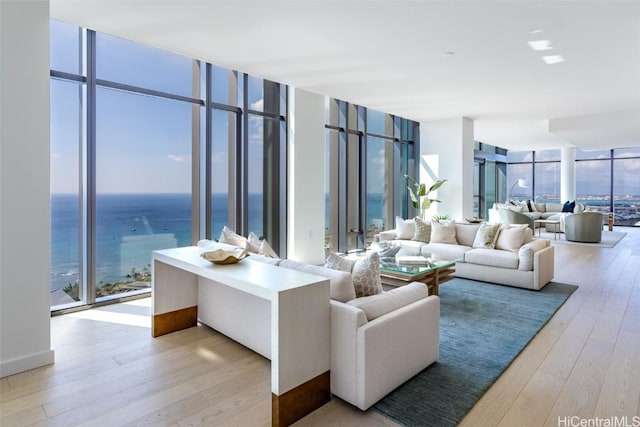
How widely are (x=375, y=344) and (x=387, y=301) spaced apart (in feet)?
1.17

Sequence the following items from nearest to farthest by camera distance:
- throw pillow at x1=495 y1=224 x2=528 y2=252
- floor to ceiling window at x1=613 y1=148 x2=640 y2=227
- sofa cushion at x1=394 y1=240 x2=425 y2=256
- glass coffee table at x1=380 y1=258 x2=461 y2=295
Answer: glass coffee table at x1=380 y1=258 x2=461 y2=295
throw pillow at x1=495 y1=224 x2=528 y2=252
sofa cushion at x1=394 y1=240 x2=425 y2=256
floor to ceiling window at x1=613 y1=148 x2=640 y2=227

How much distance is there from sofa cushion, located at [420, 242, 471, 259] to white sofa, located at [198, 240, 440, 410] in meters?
2.86

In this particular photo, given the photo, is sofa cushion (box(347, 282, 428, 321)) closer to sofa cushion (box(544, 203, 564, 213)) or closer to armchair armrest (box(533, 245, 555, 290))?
armchair armrest (box(533, 245, 555, 290))

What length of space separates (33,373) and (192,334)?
3.62 ft

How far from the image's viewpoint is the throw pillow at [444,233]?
18.9 feet

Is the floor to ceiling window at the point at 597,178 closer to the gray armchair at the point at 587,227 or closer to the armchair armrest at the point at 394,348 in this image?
the gray armchair at the point at 587,227

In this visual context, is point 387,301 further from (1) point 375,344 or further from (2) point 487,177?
(2) point 487,177

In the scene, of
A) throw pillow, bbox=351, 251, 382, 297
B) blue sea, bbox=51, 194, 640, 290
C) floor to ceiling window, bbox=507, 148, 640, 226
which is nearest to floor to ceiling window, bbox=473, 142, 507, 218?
floor to ceiling window, bbox=507, 148, 640, 226

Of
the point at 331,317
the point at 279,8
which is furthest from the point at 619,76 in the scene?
the point at 331,317

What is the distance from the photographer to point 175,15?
328 cm

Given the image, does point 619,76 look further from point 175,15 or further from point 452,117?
point 175,15

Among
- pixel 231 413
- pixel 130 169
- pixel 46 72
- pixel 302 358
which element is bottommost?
pixel 231 413

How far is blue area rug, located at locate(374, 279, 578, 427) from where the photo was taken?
2078 millimetres

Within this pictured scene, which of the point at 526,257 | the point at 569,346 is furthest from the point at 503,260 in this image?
the point at 569,346
